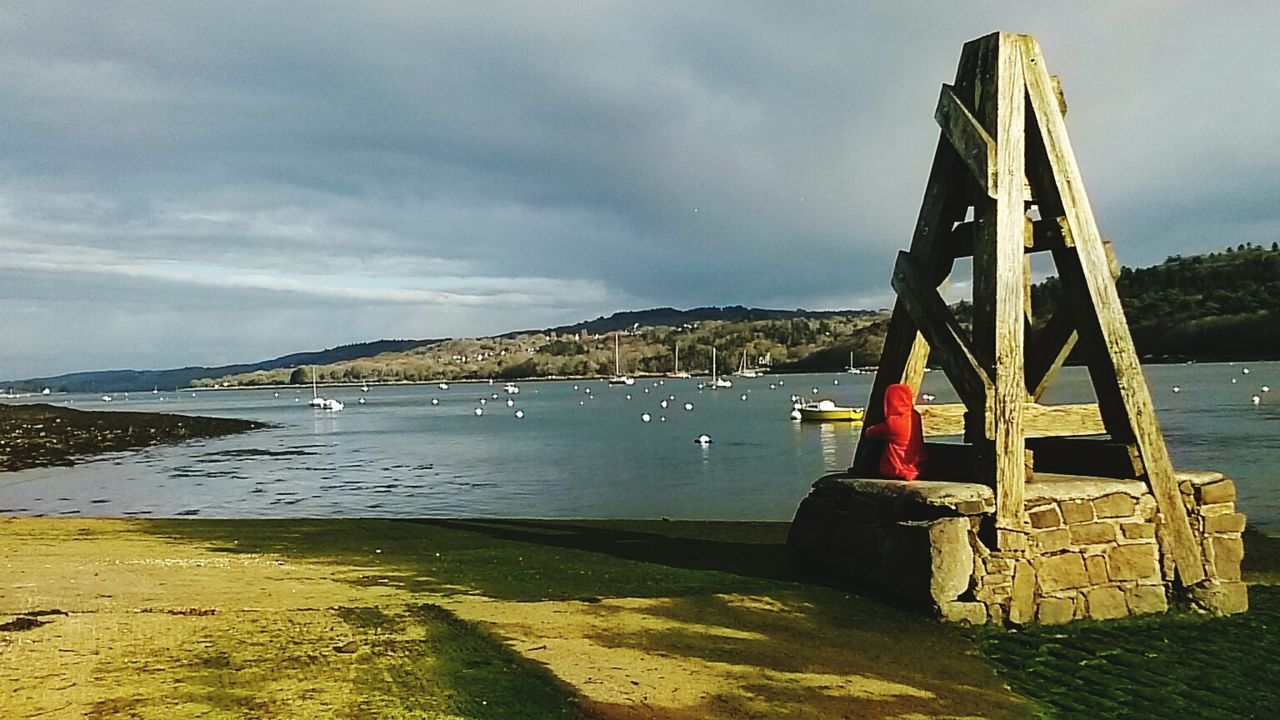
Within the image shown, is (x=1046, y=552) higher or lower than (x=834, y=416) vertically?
higher

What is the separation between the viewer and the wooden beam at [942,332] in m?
8.56

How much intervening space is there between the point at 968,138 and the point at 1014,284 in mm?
1362

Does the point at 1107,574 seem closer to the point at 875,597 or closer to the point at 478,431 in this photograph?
the point at 875,597

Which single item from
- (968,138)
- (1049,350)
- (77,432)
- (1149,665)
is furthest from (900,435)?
(77,432)

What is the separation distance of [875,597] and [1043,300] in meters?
141

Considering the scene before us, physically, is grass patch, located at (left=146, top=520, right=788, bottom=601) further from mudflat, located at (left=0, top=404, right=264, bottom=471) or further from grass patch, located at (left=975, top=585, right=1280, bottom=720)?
mudflat, located at (left=0, top=404, right=264, bottom=471)

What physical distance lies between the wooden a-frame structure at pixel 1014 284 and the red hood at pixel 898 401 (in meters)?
0.46

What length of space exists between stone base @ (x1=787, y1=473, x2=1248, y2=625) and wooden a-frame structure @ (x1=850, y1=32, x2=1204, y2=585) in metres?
0.16

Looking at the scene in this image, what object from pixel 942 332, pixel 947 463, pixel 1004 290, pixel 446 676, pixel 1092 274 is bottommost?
pixel 446 676

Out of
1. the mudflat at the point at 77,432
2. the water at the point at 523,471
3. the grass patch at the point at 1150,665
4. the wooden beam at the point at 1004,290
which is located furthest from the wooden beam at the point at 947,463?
the mudflat at the point at 77,432

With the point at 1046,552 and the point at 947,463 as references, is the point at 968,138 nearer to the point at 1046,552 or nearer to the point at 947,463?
the point at 947,463

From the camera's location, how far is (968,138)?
8812mm

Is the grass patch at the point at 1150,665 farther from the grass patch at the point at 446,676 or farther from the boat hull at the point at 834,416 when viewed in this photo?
the boat hull at the point at 834,416

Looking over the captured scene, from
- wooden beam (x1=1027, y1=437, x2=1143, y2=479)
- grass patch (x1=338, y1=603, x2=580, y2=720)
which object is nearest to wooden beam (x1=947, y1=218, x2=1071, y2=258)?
wooden beam (x1=1027, y1=437, x2=1143, y2=479)
